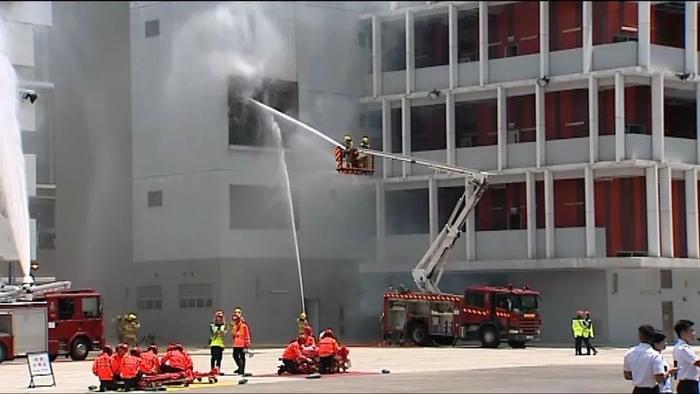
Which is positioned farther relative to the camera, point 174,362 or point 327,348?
point 327,348

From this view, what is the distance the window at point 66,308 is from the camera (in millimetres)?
45531

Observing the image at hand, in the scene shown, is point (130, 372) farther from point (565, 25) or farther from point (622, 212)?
point (565, 25)

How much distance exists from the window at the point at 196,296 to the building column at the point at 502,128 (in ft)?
44.7

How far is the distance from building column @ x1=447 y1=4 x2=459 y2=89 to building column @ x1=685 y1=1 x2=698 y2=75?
32.4 ft

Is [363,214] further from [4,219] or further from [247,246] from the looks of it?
[4,219]

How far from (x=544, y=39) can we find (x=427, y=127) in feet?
27.2

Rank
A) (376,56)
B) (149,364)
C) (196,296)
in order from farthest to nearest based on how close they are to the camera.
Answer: (376,56)
(196,296)
(149,364)

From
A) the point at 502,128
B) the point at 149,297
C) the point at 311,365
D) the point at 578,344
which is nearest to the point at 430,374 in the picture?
the point at 311,365

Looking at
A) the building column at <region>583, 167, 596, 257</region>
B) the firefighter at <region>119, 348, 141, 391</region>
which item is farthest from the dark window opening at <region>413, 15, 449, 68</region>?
the firefighter at <region>119, 348, 141, 391</region>

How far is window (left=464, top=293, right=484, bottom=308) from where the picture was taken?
5122 centimetres

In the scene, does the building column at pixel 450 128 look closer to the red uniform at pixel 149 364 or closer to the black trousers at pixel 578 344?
the black trousers at pixel 578 344

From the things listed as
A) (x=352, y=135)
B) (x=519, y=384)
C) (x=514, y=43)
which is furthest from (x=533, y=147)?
(x=519, y=384)

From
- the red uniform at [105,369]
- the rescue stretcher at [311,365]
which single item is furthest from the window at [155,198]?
the red uniform at [105,369]

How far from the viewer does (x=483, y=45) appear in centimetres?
5825
